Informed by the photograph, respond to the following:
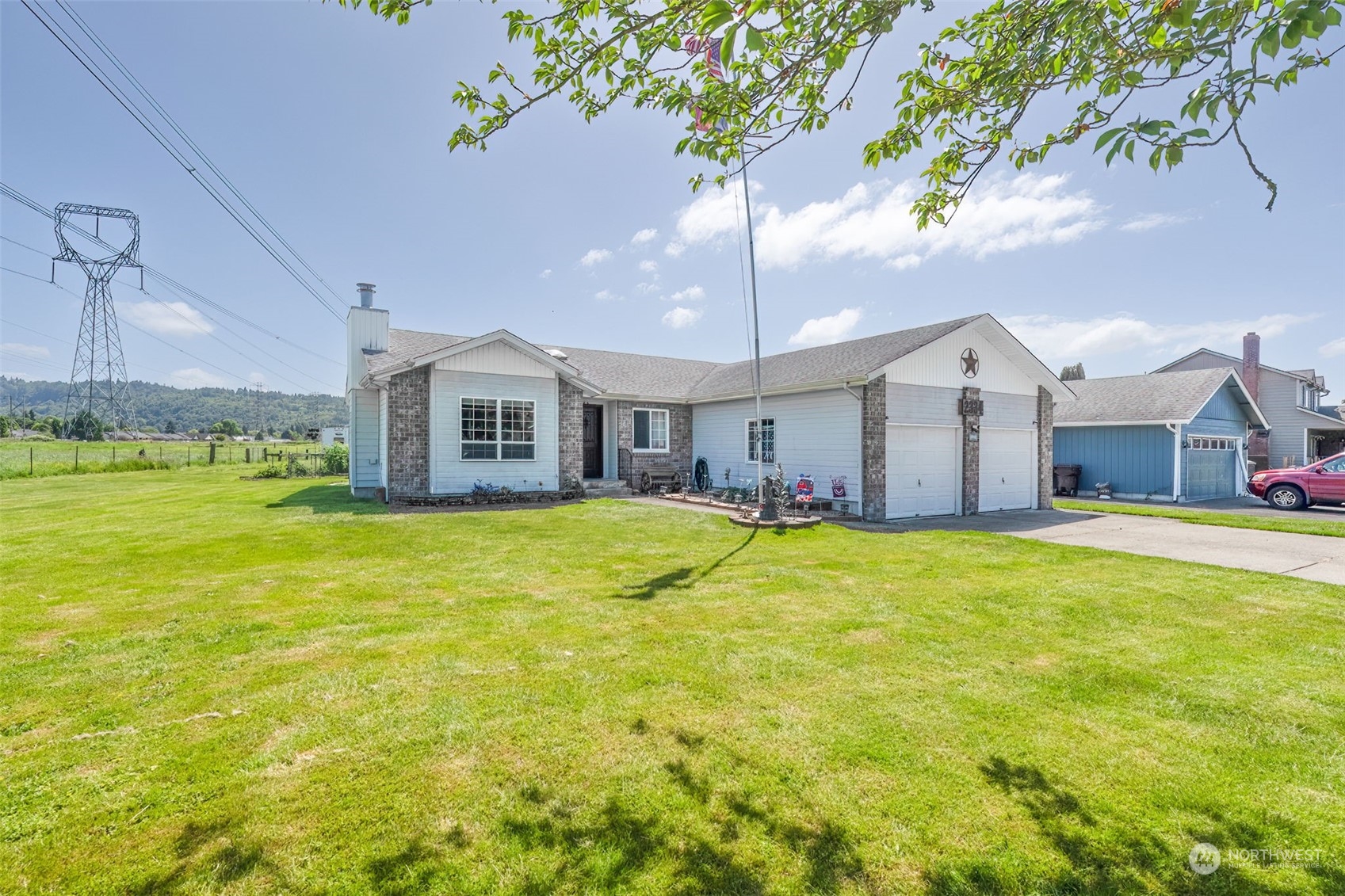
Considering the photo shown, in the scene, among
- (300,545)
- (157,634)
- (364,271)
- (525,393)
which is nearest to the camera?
(157,634)

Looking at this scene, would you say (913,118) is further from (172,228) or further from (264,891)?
(172,228)

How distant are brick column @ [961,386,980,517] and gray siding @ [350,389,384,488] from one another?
1606cm

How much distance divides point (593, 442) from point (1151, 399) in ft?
63.0

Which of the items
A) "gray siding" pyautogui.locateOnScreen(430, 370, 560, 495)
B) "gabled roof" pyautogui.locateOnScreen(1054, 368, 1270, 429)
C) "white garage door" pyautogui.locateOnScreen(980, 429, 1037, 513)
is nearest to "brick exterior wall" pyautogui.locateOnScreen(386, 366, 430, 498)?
"gray siding" pyautogui.locateOnScreen(430, 370, 560, 495)

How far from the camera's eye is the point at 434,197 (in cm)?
1531

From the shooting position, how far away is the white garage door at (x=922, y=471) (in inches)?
515

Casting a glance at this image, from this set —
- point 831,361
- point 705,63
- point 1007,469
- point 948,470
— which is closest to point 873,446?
point 948,470

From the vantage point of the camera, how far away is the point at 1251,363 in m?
24.8

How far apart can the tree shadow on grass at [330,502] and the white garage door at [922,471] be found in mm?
11527

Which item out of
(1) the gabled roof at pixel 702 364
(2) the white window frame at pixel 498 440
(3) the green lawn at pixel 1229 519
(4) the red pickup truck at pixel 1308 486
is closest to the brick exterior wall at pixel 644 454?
(1) the gabled roof at pixel 702 364

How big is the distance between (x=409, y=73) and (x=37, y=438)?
230 ft

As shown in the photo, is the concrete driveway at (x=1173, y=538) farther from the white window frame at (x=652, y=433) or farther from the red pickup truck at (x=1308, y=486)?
the white window frame at (x=652, y=433)

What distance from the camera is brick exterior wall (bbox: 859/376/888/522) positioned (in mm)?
12570

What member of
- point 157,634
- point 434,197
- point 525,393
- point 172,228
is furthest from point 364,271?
point 157,634
